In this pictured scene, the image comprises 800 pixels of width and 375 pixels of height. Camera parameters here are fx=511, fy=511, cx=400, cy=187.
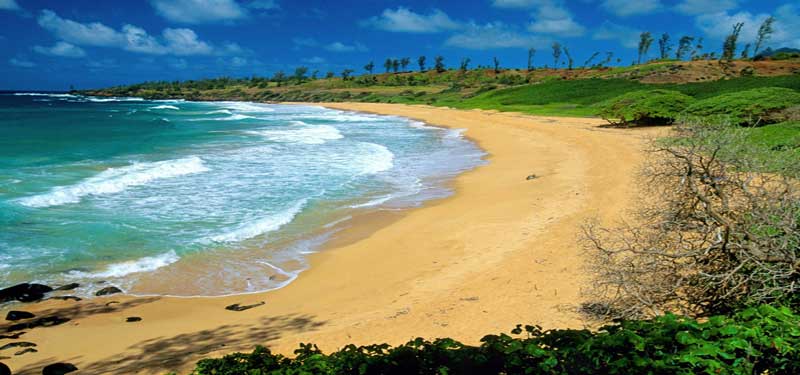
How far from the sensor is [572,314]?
276 inches

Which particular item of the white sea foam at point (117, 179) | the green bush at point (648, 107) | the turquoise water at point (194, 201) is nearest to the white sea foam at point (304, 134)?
the turquoise water at point (194, 201)

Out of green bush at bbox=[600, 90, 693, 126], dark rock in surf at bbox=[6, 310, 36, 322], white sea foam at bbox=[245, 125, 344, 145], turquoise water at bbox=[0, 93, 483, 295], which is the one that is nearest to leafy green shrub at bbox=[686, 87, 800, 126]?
green bush at bbox=[600, 90, 693, 126]

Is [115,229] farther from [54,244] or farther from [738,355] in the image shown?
[738,355]

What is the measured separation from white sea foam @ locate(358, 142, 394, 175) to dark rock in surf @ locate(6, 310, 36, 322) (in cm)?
1398

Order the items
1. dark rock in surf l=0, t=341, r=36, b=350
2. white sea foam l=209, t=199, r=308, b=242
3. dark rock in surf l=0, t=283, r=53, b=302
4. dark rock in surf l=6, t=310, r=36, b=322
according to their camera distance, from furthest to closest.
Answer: white sea foam l=209, t=199, r=308, b=242, dark rock in surf l=0, t=283, r=53, b=302, dark rock in surf l=6, t=310, r=36, b=322, dark rock in surf l=0, t=341, r=36, b=350

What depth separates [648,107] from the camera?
106 ft

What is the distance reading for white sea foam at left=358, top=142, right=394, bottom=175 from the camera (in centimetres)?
2235

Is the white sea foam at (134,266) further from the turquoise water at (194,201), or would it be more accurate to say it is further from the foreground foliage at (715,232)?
the foreground foliage at (715,232)

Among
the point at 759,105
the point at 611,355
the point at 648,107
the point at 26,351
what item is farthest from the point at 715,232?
the point at 648,107

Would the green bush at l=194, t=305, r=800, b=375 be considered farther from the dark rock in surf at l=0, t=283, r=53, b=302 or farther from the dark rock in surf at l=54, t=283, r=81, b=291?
the dark rock in surf at l=54, t=283, r=81, b=291

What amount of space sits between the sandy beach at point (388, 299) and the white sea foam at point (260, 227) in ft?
6.60

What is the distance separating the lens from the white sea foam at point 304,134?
1331 inches

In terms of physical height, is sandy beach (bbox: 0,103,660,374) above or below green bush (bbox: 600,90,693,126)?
below

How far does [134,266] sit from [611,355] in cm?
988
